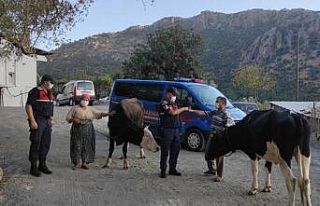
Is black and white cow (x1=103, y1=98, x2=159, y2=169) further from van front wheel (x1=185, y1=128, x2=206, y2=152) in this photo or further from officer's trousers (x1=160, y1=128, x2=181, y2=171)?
van front wheel (x1=185, y1=128, x2=206, y2=152)

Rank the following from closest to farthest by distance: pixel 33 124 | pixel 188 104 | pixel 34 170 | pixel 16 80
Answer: pixel 33 124, pixel 34 170, pixel 188 104, pixel 16 80

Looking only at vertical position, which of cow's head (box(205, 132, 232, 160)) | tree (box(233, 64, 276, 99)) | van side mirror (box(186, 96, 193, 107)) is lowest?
cow's head (box(205, 132, 232, 160))

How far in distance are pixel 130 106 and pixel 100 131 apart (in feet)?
28.4

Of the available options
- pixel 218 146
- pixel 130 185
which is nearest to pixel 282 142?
pixel 218 146

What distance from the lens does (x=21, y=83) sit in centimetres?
4438

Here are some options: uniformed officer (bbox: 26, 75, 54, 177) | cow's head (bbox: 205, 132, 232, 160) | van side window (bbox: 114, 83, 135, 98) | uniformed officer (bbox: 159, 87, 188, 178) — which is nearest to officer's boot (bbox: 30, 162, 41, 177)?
uniformed officer (bbox: 26, 75, 54, 177)

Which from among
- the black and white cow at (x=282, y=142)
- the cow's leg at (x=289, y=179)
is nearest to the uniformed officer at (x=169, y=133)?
the black and white cow at (x=282, y=142)

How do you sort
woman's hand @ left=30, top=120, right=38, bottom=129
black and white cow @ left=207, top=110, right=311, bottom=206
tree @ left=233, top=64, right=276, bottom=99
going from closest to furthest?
black and white cow @ left=207, top=110, right=311, bottom=206
woman's hand @ left=30, top=120, right=38, bottom=129
tree @ left=233, top=64, right=276, bottom=99

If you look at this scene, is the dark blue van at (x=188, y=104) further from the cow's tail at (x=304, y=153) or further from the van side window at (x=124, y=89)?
the cow's tail at (x=304, y=153)

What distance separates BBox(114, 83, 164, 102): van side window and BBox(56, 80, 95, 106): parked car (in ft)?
69.3

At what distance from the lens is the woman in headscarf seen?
11.4m

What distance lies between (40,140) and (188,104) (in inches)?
212

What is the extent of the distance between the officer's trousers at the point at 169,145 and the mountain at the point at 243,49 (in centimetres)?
3614

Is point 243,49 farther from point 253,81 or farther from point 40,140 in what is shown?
point 40,140
